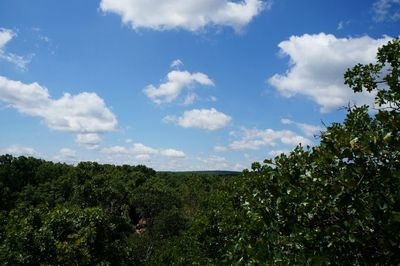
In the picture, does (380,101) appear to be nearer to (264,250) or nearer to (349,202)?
(349,202)

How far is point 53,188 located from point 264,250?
5616 cm

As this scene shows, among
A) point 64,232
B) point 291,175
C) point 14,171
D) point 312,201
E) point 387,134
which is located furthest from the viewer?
point 14,171

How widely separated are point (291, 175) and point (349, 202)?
1105 millimetres

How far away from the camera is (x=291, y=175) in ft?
19.2

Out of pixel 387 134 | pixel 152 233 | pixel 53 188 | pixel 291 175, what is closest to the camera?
pixel 387 134

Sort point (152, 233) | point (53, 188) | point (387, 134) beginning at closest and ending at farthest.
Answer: point (387, 134) < point (152, 233) < point (53, 188)

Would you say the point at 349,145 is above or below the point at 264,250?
above

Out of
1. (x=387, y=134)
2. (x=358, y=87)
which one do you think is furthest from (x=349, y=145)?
(x=358, y=87)

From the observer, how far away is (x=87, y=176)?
5722cm

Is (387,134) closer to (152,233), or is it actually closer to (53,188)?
(152,233)

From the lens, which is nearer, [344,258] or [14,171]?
[344,258]

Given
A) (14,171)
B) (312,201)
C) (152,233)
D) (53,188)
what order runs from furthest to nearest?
(14,171)
(53,188)
(152,233)
(312,201)

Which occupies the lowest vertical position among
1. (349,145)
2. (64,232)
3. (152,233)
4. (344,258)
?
(152,233)

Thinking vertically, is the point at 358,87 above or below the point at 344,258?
above
